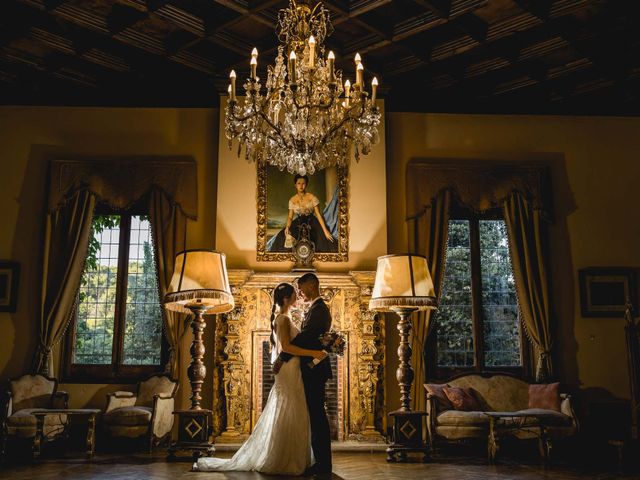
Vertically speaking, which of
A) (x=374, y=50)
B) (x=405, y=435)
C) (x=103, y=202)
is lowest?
(x=405, y=435)

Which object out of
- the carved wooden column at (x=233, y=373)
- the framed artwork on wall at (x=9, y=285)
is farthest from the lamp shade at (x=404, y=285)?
the framed artwork on wall at (x=9, y=285)

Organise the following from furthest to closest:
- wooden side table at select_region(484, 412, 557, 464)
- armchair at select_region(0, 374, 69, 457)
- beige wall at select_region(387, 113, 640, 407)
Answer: beige wall at select_region(387, 113, 640, 407)
armchair at select_region(0, 374, 69, 457)
wooden side table at select_region(484, 412, 557, 464)

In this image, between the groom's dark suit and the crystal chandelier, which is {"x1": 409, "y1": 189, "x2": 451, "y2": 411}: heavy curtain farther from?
the crystal chandelier

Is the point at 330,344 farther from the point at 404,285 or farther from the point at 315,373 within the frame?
the point at 404,285

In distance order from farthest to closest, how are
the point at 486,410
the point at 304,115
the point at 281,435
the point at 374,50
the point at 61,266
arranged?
the point at 61,266
the point at 374,50
the point at 486,410
the point at 281,435
the point at 304,115

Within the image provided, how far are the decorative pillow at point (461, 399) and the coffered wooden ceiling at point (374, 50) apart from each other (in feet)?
11.3

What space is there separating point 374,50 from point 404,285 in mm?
2909

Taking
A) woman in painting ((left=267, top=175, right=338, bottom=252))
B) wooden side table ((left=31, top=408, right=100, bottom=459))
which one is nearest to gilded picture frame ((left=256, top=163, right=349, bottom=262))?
woman in painting ((left=267, top=175, right=338, bottom=252))

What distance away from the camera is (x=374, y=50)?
696cm

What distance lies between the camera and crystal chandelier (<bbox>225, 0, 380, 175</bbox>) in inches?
178

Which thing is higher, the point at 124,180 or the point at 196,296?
the point at 124,180

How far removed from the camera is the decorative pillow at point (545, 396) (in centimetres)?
638

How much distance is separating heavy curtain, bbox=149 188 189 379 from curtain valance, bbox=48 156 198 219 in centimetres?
10

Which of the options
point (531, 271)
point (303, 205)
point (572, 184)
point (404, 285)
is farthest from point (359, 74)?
point (572, 184)
